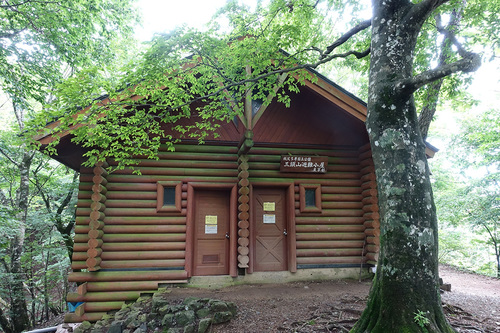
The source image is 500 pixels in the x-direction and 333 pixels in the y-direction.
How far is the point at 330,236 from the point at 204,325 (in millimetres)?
4019

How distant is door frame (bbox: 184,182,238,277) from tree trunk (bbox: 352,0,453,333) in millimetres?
3811

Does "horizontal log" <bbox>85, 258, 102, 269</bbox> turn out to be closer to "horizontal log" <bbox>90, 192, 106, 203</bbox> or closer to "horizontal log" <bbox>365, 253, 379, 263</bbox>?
"horizontal log" <bbox>90, 192, 106, 203</bbox>

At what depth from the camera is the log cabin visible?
6.27m

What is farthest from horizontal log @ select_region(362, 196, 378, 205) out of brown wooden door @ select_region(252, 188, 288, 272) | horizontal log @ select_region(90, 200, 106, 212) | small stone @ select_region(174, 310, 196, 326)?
horizontal log @ select_region(90, 200, 106, 212)

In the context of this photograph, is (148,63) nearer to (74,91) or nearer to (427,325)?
(74,91)

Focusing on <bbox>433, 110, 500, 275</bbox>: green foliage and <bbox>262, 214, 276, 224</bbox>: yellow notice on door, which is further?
<bbox>433, 110, 500, 275</bbox>: green foliage

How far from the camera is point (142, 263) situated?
20.9 ft

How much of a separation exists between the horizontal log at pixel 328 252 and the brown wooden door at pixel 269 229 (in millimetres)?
475

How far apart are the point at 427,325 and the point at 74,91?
18.1ft

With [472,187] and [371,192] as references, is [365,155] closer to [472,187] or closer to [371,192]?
[371,192]

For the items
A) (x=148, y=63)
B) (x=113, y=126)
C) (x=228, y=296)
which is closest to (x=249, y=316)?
(x=228, y=296)

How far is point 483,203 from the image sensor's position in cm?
1030

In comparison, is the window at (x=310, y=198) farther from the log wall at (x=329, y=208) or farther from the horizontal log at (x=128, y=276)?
the horizontal log at (x=128, y=276)

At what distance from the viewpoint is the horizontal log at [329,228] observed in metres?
7.20
